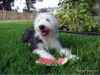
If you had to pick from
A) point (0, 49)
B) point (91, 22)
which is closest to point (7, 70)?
point (0, 49)

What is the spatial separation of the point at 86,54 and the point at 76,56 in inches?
6.8

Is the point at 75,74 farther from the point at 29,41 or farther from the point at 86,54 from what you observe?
the point at 29,41

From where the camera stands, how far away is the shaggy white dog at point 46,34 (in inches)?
297

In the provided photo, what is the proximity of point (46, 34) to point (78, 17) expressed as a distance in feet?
12.8

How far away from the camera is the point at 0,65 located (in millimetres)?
7191

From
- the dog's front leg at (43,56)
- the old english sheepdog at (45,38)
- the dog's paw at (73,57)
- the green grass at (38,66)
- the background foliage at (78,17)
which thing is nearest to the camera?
the green grass at (38,66)

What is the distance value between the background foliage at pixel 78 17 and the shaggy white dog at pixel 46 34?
3.68 meters

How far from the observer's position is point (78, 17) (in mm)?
11406

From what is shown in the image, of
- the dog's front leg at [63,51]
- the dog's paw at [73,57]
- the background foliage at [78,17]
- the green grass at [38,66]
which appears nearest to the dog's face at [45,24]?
the dog's front leg at [63,51]

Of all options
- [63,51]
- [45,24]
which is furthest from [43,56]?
[45,24]

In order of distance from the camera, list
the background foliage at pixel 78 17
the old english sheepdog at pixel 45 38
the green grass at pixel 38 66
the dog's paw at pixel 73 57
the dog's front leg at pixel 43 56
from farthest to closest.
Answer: the background foliage at pixel 78 17 < the old english sheepdog at pixel 45 38 < the dog's paw at pixel 73 57 < the dog's front leg at pixel 43 56 < the green grass at pixel 38 66

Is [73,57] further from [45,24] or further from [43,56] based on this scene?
[45,24]

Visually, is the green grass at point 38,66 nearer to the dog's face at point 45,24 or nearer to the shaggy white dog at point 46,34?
the shaggy white dog at point 46,34

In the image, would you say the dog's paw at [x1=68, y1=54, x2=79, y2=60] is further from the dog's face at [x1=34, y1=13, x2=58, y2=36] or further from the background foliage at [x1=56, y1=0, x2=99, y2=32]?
the background foliage at [x1=56, y1=0, x2=99, y2=32]
